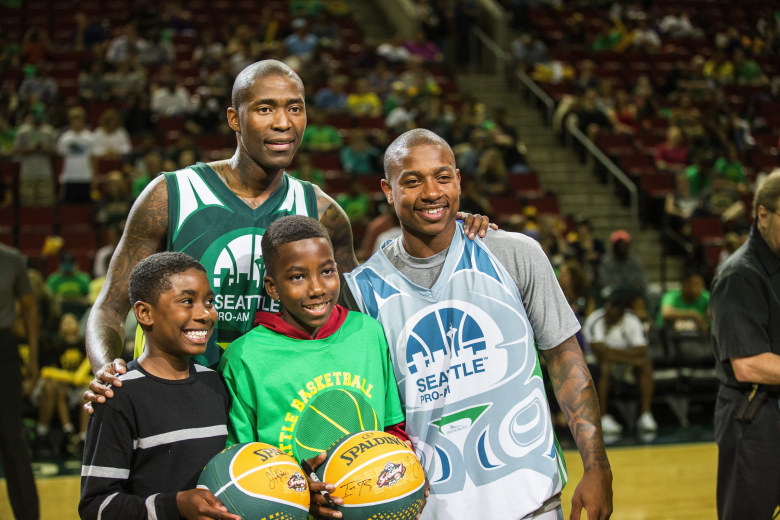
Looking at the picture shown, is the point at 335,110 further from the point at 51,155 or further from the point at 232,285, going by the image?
the point at 232,285

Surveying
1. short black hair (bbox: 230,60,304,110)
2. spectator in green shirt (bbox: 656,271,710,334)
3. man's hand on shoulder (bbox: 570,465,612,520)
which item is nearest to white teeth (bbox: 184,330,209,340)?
short black hair (bbox: 230,60,304,110)

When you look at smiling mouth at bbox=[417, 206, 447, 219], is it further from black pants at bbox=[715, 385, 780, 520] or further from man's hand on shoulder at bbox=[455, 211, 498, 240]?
black pants at bbox=[715, 385, 780, 520]

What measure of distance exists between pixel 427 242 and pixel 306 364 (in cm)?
48

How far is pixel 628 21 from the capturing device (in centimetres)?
1520

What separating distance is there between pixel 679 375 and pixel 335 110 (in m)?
5.42

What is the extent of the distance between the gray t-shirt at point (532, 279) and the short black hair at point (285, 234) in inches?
10.3

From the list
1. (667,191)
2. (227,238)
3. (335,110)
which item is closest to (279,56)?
(335,110)

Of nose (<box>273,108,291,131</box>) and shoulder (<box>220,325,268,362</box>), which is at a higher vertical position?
nose (<box>273,108,291,131</box>)

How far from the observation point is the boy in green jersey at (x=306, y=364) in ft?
7.21

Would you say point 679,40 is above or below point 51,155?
above

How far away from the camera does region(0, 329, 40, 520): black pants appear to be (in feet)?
14.8
